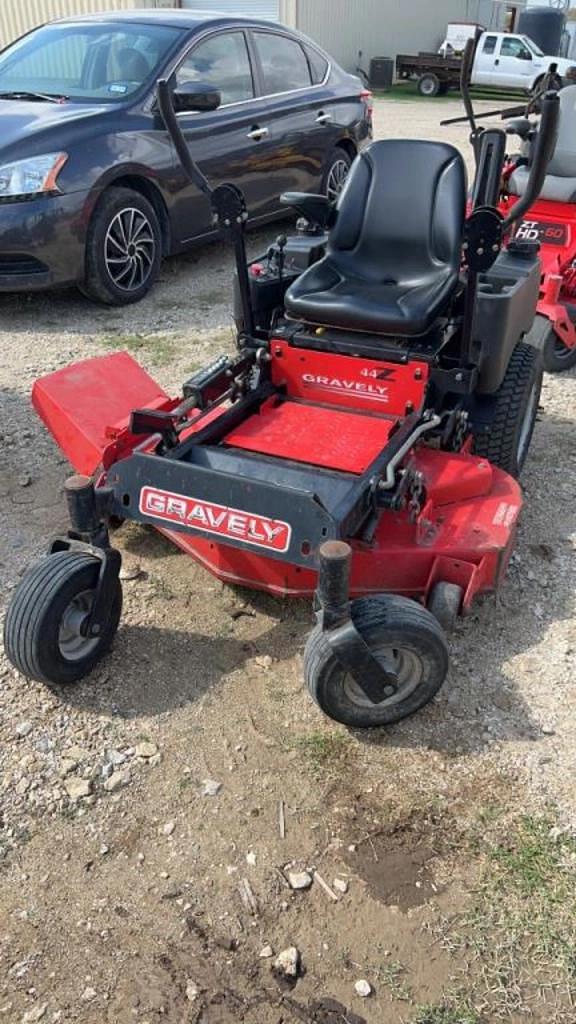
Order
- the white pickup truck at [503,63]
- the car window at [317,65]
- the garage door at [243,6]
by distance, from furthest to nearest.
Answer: the white pickup truck at [503,63] < the garage door at [243,6] < the car window at [317,65]

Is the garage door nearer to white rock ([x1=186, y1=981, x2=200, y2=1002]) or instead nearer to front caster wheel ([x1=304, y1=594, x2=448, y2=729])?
front caster wheel ([x1=304, y1=594, x2=448, y2=729])

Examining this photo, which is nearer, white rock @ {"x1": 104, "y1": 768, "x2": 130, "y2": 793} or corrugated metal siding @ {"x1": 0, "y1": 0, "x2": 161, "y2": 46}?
white rock @ {"x1": 104, "y1": 768, "x2": 130, "y2": 793}

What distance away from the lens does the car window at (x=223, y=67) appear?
5.69 meters

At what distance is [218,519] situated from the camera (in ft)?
8.23

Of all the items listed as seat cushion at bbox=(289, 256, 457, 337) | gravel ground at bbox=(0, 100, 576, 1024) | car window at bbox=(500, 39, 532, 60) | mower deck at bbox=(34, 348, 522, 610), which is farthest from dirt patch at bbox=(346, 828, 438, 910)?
car window at bbox=(500, 39, 532, 60)

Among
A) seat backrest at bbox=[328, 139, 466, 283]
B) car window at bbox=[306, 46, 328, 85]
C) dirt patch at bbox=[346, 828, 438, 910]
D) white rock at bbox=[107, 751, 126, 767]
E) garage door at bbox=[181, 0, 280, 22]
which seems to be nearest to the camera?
dirt patch at bbox=[346, 828, 438, 910]

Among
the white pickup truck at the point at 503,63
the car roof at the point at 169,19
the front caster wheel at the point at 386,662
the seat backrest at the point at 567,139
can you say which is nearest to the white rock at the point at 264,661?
the front caster wheel at the point at 386,662

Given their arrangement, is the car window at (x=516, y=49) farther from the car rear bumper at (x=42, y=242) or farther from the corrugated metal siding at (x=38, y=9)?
the car rear bumper at (x=42, y=242)

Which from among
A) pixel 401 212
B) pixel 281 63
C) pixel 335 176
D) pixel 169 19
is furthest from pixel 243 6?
pixel 401 212

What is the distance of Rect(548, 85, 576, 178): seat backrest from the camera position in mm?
5203

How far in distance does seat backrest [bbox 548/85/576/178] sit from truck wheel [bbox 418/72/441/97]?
60.3 ft

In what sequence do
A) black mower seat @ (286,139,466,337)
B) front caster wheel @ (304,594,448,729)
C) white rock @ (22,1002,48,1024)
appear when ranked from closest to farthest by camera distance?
white rock @ (22,1002,48,1024) → front caster wheel @ (304,594,448,729) → black mower seat @ (286,139,466,337)

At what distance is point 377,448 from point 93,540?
104 centimetres

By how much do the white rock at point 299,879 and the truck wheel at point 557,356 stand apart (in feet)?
11.3
